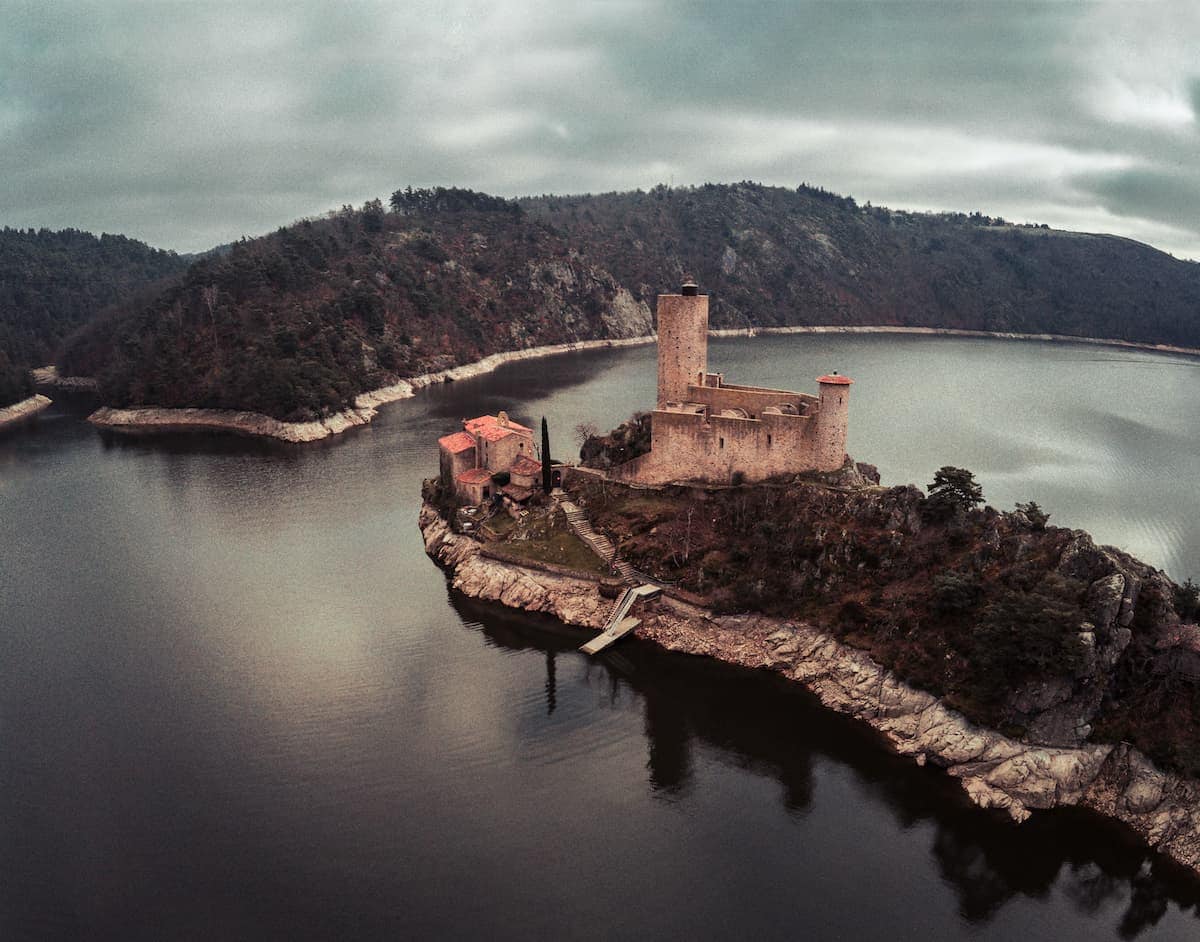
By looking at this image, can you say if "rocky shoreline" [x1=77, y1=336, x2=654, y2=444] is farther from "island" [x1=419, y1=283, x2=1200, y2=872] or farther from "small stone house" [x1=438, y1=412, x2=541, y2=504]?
"island" [x1=419, y1=283, x2=1200, y2=872]

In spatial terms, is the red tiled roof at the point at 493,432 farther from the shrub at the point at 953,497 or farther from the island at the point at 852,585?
the shrub at the point at 953,497

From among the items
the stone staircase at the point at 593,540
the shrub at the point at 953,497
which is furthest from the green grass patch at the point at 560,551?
the shrub at the point at 953,497

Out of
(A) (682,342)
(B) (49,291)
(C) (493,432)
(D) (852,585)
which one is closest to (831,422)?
(D) (852,585)

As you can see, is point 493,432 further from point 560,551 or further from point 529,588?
point 529,588

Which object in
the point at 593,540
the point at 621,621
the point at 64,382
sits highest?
the point at 64,382

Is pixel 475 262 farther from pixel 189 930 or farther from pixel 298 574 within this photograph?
pixel 189 930

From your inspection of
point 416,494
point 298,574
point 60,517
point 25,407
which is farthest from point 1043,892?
point 25,407
